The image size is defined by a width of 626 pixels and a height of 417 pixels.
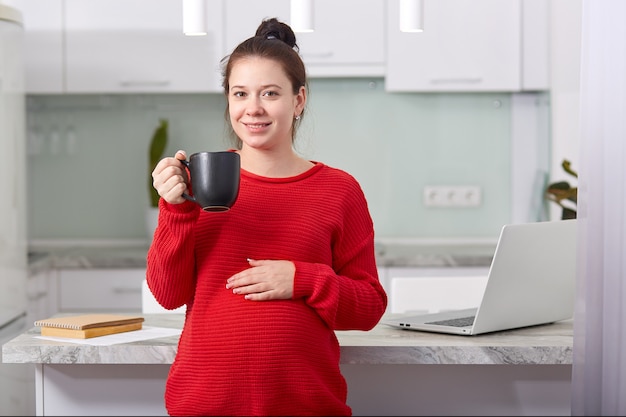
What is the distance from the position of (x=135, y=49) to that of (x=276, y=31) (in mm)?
1807

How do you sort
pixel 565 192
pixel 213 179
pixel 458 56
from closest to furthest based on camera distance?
pixel 213 179
pixel 565 192
pixel 458 56

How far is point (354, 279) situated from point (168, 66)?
1.92 m

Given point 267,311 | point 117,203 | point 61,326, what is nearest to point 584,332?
point 267,311

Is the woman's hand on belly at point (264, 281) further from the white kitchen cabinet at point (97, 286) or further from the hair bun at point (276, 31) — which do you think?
the white kitchen cabinet at point (97, 286)

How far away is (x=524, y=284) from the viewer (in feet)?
5.37

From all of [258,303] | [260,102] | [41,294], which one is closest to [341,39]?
[41,294]

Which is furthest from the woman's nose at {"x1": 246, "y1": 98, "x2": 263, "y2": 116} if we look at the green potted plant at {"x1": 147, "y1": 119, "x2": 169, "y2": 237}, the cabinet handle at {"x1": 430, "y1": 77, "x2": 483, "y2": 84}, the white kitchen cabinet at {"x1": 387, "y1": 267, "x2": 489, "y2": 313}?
the green potted plant at {"x1": 147, "y1": 119, "x2": 169, "y2": 237}

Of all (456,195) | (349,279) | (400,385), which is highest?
(456,195)

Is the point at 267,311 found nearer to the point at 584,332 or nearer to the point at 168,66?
the point at 584,332

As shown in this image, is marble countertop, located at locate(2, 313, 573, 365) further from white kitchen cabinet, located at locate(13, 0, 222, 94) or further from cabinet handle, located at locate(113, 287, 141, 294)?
white kitchen cabinet, located at locate(13, 0, 222, 94)

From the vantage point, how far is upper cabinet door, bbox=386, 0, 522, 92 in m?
3.07

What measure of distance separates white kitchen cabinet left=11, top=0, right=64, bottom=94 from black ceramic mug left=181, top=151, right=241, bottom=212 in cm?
208

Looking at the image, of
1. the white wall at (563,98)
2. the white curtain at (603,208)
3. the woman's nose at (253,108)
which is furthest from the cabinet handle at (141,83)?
the white curtain at (603,208)

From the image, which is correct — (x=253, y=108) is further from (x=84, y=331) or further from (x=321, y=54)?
(x=321, y=54)
